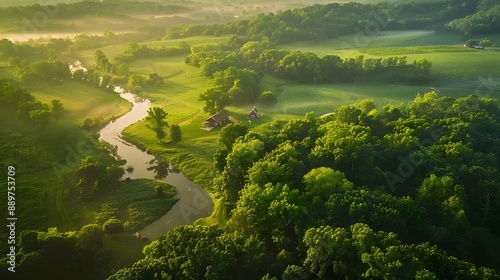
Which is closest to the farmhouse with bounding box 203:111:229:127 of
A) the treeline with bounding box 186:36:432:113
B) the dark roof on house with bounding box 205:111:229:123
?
the dark roof on house with bounding box 205:111:229:123

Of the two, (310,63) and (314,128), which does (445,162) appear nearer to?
(314,128)

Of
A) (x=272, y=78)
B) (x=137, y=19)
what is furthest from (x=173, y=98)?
(x=137, y=19)

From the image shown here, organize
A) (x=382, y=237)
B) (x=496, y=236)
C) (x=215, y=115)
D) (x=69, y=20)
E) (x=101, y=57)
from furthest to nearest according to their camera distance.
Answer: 1. (x=69, y=20)
2. (x=101, y=57)
3. (x=215, y=115)
4. (x=496, y=236)
5. (x=382, y=237)

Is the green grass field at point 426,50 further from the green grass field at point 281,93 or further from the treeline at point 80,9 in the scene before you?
the treeline at point 80,9

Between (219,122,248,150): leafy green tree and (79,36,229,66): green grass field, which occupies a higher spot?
(79,36,229,66): green grass field

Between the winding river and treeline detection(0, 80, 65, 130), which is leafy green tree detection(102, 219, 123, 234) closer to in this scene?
the winding river
